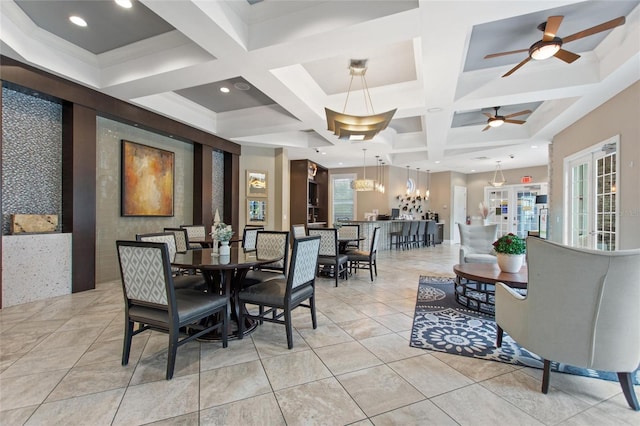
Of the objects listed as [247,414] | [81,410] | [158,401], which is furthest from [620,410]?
[81,410]

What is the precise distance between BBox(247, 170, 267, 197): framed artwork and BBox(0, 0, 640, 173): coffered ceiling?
2033 millimetres

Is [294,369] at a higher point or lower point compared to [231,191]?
lower

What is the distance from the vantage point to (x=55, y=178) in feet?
13.7

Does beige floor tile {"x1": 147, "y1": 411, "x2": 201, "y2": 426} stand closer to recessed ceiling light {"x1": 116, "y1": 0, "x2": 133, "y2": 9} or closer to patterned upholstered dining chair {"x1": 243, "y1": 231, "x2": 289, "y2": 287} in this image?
patterned upholstered dining chair {"x1": 243, "y1": 231, "x2": 289, "y2": 287}

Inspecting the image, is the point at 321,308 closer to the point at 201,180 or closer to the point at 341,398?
the point at 341,398

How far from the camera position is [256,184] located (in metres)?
7.88

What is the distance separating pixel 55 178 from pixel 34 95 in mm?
1121

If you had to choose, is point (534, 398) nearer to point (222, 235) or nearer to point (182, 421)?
point (182, 421)

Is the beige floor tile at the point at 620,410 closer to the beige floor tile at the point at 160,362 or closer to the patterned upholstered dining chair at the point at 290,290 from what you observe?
the patterned upholstered dining chair at the point at 290,290

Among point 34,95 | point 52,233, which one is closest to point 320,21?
point 34,95

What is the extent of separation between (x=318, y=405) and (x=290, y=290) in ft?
3.16

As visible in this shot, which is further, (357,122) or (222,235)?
(357,122)

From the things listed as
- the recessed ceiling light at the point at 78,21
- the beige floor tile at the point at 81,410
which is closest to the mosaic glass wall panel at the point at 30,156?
the recessed ceiling light at the point at 78,21

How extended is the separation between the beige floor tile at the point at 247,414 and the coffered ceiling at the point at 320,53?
10.3 ft
